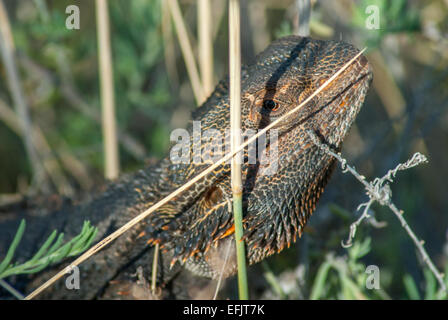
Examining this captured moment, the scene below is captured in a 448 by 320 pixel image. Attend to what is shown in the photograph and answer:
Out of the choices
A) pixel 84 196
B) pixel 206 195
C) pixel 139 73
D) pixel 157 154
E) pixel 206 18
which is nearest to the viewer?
pixel 206 195

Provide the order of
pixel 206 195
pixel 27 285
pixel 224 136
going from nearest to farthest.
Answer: pixel 224 136 < pixel 206 195 < pixel 27 285

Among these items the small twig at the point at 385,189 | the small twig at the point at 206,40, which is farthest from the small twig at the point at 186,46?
the small twig at the point at 385,189

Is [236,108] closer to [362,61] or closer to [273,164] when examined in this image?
[273,164]

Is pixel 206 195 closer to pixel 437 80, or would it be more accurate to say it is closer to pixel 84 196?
pixel 84 196

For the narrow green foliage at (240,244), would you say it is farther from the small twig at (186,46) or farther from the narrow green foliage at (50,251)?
the small twig at (186,46)

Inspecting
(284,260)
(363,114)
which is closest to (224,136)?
(284,260)
